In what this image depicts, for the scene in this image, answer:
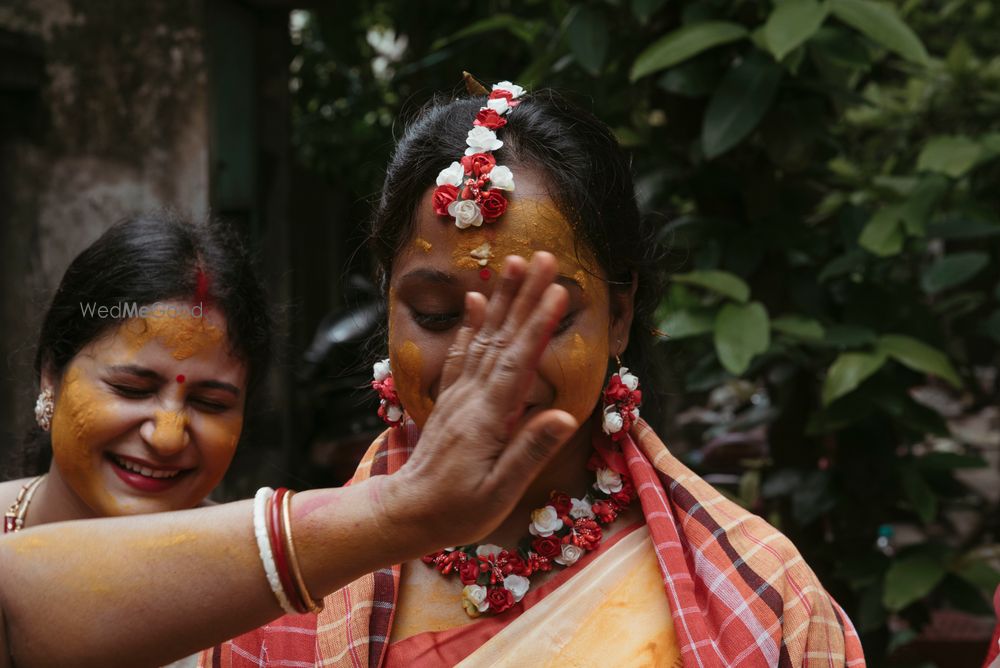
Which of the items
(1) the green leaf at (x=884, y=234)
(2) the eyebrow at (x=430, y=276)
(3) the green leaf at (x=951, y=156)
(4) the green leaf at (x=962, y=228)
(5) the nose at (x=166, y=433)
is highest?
(2) the eyebrow at (x=430, y=276)

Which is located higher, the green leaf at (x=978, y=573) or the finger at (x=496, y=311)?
the finger at (x=496, y=311)

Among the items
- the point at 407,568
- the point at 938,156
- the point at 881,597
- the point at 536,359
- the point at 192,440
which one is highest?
the point at 536,359

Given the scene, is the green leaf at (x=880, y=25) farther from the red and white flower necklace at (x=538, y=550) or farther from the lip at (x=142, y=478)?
the lip at (x=142, y=478)

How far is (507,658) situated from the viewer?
1645 millimetres

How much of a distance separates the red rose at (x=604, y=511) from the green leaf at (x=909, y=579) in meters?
1.60

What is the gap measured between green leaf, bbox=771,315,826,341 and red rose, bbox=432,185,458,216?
5.21ft

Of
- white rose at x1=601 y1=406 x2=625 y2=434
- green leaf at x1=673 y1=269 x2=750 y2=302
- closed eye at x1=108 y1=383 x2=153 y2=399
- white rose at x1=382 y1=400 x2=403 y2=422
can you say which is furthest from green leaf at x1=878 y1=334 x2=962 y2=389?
closed eye at x1=108 y1=383 x2=153 y2=399

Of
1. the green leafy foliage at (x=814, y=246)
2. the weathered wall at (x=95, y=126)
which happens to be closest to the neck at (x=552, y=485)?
the green leafy foliage at (x=814, y=246)

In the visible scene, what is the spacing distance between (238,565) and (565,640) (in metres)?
0.66

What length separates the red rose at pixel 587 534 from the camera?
1.78m

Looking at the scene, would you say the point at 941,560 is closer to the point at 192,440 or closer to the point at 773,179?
the point at 773,179

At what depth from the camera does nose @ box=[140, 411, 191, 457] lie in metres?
2.06

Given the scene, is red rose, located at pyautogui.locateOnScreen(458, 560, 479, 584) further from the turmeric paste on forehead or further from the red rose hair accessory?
the turmeric paste on forehead

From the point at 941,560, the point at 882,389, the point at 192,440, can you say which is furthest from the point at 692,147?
the point at 192,440
